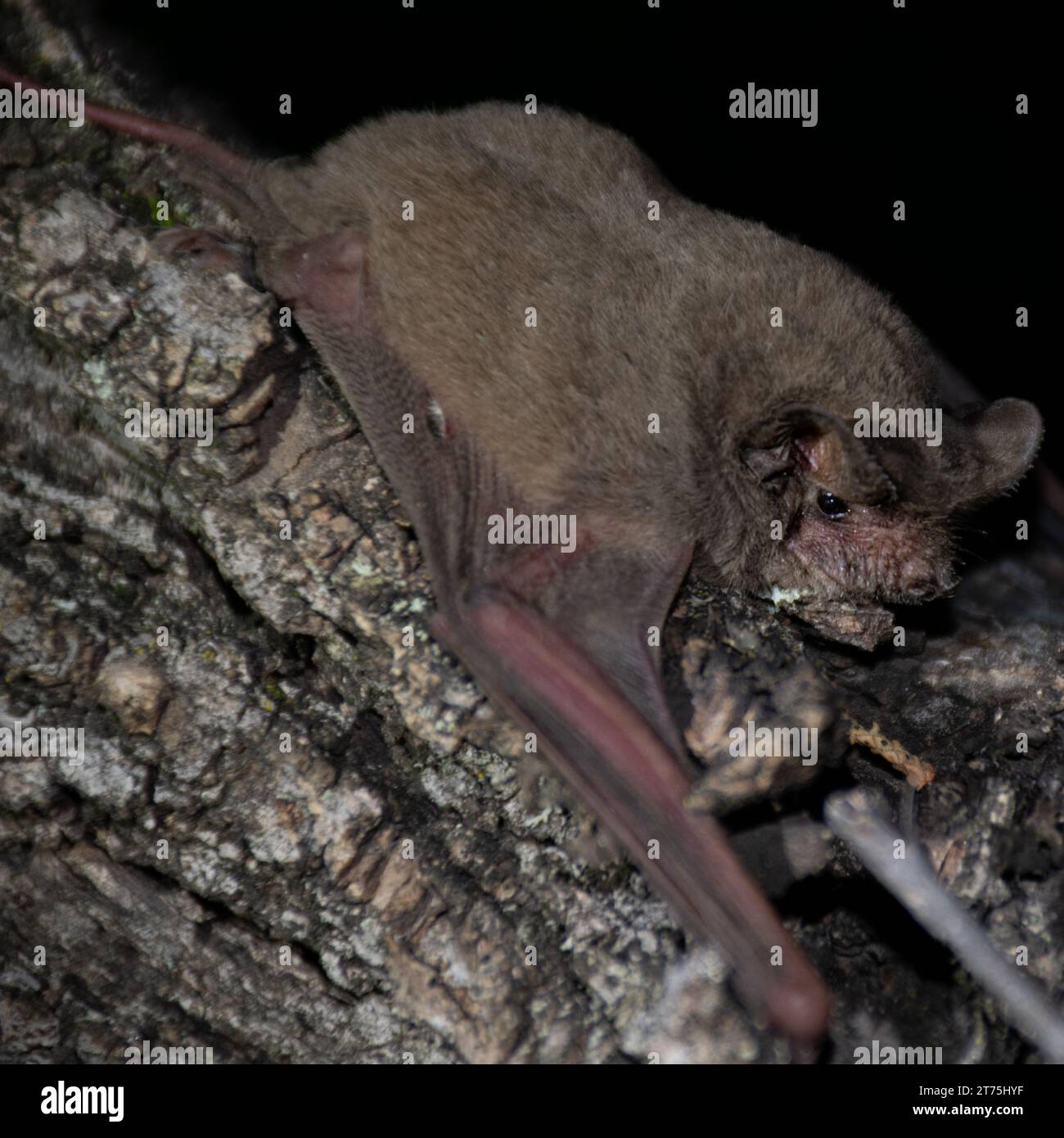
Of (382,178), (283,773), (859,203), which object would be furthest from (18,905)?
(859,203)

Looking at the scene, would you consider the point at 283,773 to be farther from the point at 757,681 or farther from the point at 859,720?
the point at 859,720

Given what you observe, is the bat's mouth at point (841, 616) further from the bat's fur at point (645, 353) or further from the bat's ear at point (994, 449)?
the bat's ear at point (994, 449)

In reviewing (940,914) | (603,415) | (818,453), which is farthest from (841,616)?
(603,415)

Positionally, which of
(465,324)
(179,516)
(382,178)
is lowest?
(179,516)

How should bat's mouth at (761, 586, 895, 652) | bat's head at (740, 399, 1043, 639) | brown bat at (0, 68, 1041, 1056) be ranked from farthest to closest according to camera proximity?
1. bat's mouth at (761, 586, 895, 652)
2. bat's head at (740, 399, 1043, 639)
3. brown bat at (0, 68, 1041, 1056)

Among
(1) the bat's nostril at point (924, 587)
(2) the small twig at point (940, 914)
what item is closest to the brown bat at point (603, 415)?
(1) the bat's nostril at point (924, 587)

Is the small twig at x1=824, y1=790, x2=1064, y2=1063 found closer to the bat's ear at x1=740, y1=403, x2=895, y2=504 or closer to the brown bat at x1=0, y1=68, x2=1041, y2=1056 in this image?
the brown bat at x1=0, y1=68, x2=1041, y2=1056

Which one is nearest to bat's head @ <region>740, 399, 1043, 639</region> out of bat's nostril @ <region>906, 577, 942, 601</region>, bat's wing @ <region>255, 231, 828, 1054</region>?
bat's nostril @ <region>906, 577, 942, 601</region>
